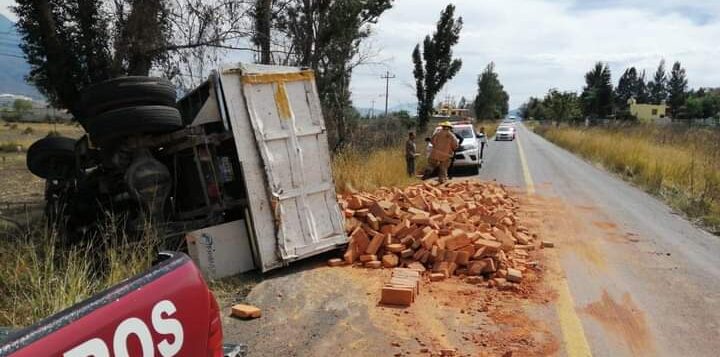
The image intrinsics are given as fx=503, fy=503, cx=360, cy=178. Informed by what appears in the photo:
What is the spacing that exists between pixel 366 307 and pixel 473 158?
483 inches

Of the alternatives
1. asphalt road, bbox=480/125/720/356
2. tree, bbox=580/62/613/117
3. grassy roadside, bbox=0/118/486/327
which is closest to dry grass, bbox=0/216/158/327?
grassy roadside, bbox=0/118/486/327

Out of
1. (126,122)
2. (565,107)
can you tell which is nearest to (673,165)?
(126,122)

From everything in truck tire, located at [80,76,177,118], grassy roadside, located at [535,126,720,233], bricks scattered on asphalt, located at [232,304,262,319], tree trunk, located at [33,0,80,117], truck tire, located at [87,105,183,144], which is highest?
tree trunk, located at [33,0,80,117]

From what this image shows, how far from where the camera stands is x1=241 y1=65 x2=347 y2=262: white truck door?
569cm

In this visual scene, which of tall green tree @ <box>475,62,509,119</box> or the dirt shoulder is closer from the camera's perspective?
the dirt shoulder

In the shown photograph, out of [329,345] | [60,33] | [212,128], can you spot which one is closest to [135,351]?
[329,345]

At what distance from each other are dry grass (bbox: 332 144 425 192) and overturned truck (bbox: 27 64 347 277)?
11.3 ft

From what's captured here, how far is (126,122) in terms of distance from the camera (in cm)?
523

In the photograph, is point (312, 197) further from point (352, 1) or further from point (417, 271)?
point (352, 1)

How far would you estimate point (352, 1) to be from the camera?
1391 cm

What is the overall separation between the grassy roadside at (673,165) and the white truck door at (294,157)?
6729 millimetres

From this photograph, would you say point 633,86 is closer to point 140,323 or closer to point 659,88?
point 659,88

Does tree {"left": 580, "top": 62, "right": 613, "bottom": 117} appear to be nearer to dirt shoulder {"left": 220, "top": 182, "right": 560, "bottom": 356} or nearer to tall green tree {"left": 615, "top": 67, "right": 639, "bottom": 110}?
tall green tree {"left": 615, "top": 67, "right": 639, "bottom": 110}

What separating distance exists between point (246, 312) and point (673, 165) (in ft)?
46.7
